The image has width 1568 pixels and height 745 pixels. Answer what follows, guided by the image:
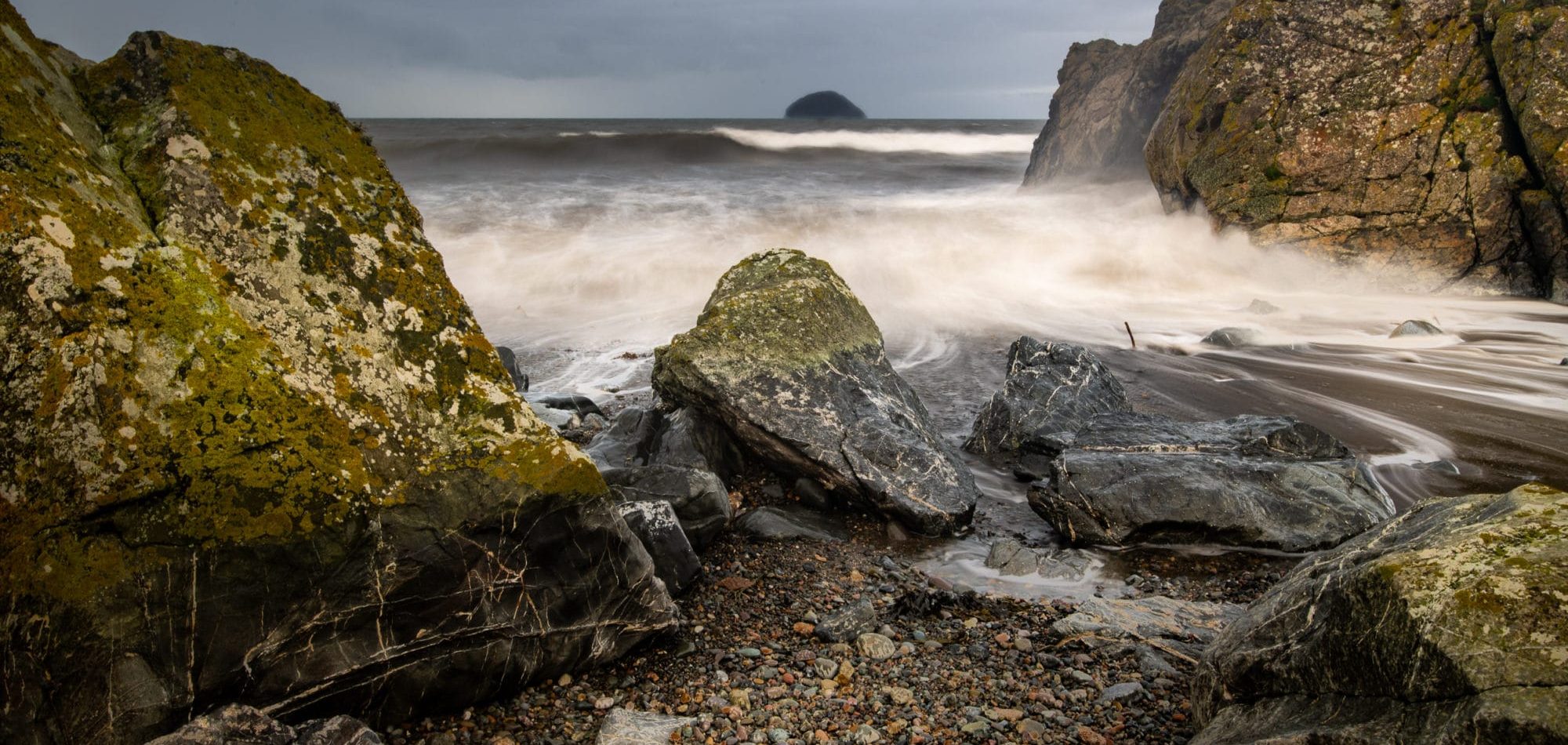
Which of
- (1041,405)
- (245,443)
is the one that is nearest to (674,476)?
(245,443)

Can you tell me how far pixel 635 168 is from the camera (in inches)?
1640

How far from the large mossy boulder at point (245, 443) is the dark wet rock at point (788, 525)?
186 centimetres

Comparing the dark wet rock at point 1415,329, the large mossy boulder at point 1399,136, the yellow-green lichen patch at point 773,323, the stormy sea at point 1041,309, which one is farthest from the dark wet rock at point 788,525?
the large mossy boulder at point 1399,136

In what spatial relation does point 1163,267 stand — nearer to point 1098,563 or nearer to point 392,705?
point 1098,563

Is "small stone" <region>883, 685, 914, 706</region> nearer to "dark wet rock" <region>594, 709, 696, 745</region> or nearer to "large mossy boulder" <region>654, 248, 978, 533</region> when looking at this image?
"dark wet rock" <region>594, 709, 696, 745</region>

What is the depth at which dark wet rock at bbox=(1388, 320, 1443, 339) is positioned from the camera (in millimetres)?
13070

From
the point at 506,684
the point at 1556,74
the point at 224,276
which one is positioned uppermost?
the point at 1556,74

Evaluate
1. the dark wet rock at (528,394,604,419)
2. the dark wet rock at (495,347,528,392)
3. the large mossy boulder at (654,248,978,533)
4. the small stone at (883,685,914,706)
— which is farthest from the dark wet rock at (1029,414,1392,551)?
the dark wet rock at (495,347,528,392)

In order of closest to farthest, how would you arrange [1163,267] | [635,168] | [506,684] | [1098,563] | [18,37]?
[18,37] → [506,684] → [1098,563] → [1163,267] → [635,168]

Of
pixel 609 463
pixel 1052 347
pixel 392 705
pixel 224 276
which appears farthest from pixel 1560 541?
pixel 1052 347

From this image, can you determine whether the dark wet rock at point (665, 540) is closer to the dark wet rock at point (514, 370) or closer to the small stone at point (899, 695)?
the small stone at point (899, 695)

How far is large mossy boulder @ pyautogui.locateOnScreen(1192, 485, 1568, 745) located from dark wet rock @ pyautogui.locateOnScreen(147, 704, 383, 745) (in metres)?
3.00

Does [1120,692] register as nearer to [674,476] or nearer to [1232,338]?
[674,476]

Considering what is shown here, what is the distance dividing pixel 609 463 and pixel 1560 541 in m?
5.64
